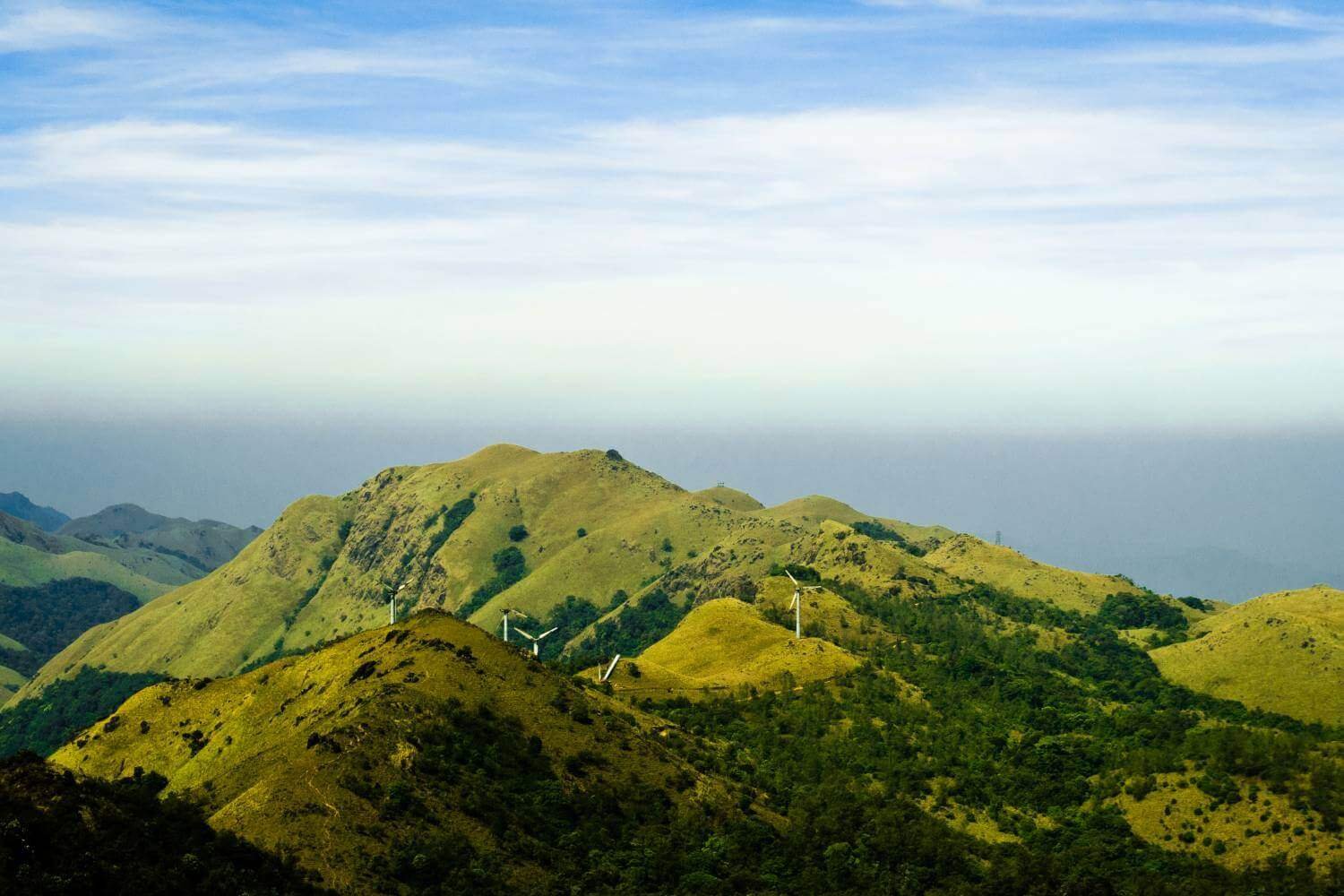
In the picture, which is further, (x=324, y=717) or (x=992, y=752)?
(x=992, y=752)

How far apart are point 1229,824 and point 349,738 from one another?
106 m

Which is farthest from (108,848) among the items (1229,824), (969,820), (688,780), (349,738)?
(1229,824)

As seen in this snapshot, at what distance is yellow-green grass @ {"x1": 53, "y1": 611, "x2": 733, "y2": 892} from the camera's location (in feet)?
316

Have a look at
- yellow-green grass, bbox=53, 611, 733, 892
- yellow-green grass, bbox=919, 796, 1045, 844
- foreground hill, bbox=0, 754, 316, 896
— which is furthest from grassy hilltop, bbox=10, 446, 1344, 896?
foreground hill, bbox=0, 754, 316, 896

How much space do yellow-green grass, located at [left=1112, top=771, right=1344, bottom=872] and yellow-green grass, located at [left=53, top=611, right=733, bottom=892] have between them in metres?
62.2

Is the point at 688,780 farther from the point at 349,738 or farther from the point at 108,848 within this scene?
the point at 108,848

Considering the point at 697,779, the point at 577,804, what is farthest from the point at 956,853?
the point at 577,804

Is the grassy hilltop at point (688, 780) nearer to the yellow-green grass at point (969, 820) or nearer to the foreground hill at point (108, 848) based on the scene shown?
the yellow-green grass at point (969, 820)

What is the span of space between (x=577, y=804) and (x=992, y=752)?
83294mm

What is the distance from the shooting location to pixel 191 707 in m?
139

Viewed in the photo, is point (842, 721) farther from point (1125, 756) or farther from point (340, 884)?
point (340, 884)

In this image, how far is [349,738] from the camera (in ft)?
354

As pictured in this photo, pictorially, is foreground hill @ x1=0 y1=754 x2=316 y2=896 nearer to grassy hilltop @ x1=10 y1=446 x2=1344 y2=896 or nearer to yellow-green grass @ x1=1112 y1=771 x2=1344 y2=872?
grassy hilltop @ x1=10 y1=446 x2=1344 y2=896

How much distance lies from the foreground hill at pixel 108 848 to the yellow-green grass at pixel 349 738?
4725mm
